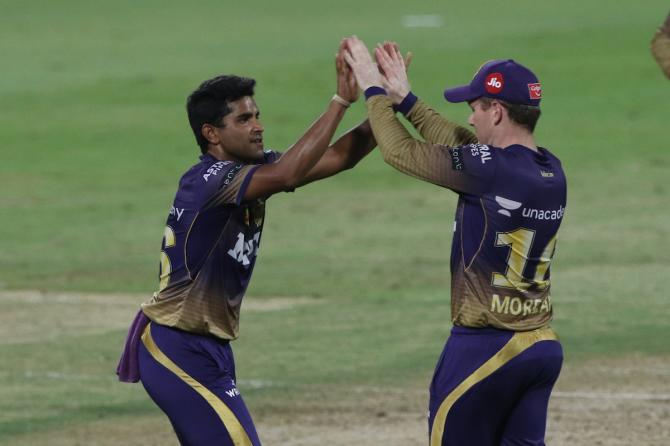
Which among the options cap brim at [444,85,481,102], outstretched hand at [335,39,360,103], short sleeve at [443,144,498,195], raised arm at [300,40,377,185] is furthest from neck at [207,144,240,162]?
short sleeve at [443,144,498,195]

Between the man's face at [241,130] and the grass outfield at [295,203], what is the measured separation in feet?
11.6

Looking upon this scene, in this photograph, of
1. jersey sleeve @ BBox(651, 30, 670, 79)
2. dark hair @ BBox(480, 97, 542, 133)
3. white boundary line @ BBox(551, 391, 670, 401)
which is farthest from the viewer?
white boundary line @ BBox(551, 391, 670, 401)

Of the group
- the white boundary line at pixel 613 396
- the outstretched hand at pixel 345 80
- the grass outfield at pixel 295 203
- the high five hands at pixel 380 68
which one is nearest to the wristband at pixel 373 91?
the high five hands at pixel 380 68

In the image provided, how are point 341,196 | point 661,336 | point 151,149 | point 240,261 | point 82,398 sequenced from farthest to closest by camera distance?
point 151,149 → point 341,196 → point 661,336 → point 82,398 → point 240,261

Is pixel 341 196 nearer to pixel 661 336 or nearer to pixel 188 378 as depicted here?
pixel 661 336

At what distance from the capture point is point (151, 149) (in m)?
30.3

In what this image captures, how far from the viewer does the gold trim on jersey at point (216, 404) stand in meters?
7.88

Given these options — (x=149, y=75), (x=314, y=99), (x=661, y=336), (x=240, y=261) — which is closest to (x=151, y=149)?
(x=314, y=99)

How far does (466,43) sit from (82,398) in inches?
1099

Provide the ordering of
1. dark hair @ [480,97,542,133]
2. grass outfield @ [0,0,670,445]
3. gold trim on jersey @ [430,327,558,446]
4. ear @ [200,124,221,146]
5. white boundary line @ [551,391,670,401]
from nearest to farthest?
gold trim on jersey @ [430,327,558,446] → dark hair @ [480,97,542,133] → ear @ [200,124,221,146] → white boundary line @ [551,391,670,401] → grass outfield @ [0,0,670,445]

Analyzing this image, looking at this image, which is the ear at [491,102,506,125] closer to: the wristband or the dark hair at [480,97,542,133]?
the dark hair at [480,97,542,133]

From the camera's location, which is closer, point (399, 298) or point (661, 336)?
point (661, 336)

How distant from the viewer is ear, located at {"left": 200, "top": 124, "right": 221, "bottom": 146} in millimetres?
8281

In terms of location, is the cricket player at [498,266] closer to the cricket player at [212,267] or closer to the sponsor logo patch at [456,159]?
the sponsor logo patch at [456,159]
